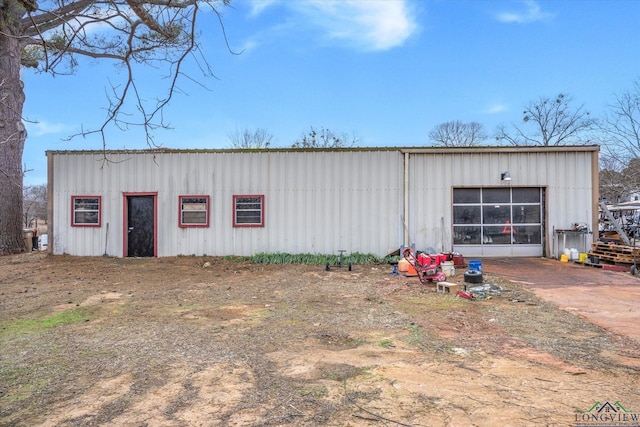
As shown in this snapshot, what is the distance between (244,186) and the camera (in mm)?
11750

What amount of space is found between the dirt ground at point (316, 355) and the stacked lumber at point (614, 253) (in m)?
2.33

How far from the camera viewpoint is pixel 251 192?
38.5 feet

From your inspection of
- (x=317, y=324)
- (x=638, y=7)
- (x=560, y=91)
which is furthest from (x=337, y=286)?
(x=560, y=91)

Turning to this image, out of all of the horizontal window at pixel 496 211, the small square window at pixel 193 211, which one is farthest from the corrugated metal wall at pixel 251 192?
the horizontal window at pixel 496 211

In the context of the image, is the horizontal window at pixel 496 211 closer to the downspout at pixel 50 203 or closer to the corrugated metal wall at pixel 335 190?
the corrugated metal wall at pixel 335 190

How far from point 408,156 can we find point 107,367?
9837mm

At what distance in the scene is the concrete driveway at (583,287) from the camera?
504cm

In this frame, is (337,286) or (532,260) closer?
(337,286)

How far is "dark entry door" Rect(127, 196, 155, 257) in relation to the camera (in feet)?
39.3

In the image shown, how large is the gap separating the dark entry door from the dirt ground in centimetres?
459

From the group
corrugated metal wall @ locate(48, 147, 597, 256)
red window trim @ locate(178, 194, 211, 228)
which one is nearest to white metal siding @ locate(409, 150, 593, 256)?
corrugated metal wall @ locate(48, 147, 597, 256)

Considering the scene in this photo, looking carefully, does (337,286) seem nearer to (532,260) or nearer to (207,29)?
(207,29)

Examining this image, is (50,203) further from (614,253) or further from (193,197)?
(614,253)

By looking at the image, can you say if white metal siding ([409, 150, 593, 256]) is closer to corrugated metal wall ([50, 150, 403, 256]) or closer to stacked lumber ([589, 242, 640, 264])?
corrugated metal wall ([50, 150, 403, 256])
